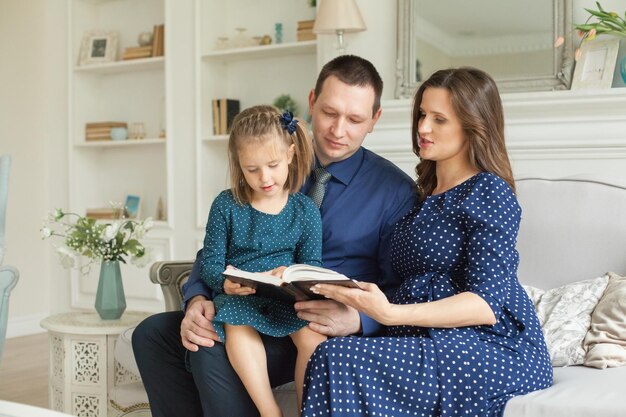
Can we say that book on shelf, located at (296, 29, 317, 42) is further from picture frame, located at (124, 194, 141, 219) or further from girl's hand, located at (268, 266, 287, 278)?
girl's hand, located at (268, 266, 287, 278)

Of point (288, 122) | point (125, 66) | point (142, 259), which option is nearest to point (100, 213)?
point (125, 66)

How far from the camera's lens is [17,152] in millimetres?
5410

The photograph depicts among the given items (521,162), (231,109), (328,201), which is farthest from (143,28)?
(328,201)

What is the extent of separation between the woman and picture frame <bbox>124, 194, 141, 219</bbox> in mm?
3657

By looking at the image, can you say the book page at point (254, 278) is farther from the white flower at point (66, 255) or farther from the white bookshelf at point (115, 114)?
the white bookshelf at point (115, 114)

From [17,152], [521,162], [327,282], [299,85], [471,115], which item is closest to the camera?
[327,282]

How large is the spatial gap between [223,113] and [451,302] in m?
3.41

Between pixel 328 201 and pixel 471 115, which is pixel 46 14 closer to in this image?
pixel 328 201

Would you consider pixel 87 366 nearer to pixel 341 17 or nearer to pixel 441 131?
pixel 441 131

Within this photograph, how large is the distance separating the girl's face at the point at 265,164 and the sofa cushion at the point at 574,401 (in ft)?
2.63

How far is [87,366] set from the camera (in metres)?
2.89

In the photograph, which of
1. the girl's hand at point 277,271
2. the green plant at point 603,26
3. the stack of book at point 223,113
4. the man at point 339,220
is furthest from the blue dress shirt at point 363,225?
the stack of book at point 223,113

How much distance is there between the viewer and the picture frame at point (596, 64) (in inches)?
136

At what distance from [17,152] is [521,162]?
344 cm
